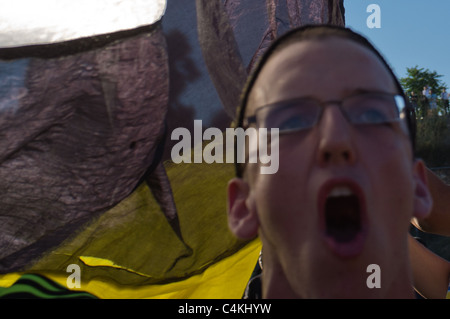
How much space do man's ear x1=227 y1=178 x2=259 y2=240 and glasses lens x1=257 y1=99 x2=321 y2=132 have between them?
0.61 feet

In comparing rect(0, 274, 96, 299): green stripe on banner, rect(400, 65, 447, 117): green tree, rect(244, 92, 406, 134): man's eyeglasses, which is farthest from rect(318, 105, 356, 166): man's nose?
rect(400, 65, 447, 117): green tree

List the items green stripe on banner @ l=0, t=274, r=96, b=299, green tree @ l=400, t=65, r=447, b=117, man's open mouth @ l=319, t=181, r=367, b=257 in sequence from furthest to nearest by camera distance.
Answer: green tree @ l=400, t=65, r=447, b=117 < green stripe on banner @ l=0, t=274, r=96, b=299 < man's open mouth @ l=319, t=181, r=367, b=257

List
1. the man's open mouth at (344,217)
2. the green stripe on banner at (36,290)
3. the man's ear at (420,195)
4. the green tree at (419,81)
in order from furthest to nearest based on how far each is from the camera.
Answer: the green tree at (419,81), the green stripe on banner at (36,290), the man's ear at (420,195), the man's open mouth at (344,217)

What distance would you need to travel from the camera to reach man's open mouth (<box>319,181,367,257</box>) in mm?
740

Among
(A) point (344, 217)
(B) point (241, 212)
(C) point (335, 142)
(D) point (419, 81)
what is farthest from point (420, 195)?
(D) point (419, 81)

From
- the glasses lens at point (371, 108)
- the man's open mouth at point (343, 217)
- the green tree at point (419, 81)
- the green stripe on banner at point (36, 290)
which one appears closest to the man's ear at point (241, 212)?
the man's open mouth at point (343, 217)

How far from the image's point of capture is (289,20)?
2.73 meters

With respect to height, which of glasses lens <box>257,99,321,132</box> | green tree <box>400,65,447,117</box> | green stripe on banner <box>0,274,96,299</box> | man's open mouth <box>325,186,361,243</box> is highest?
green tree <box>400,65,447,117</box>

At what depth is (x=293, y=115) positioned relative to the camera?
33.4 inches

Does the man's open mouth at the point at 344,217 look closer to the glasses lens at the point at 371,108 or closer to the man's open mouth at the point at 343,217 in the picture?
the man's open mouth at the point at 343,217

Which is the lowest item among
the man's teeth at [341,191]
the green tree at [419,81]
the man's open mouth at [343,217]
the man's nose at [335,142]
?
the man's open mouth at [343,217]

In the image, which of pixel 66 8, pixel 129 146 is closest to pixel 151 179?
pixel 129 146

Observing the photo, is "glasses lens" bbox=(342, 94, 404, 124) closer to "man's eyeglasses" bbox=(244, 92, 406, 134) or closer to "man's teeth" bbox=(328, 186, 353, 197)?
"man's eyeglasses" bbox=(244, 92, 406, 134)

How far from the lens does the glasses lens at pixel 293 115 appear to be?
83 centimetres
